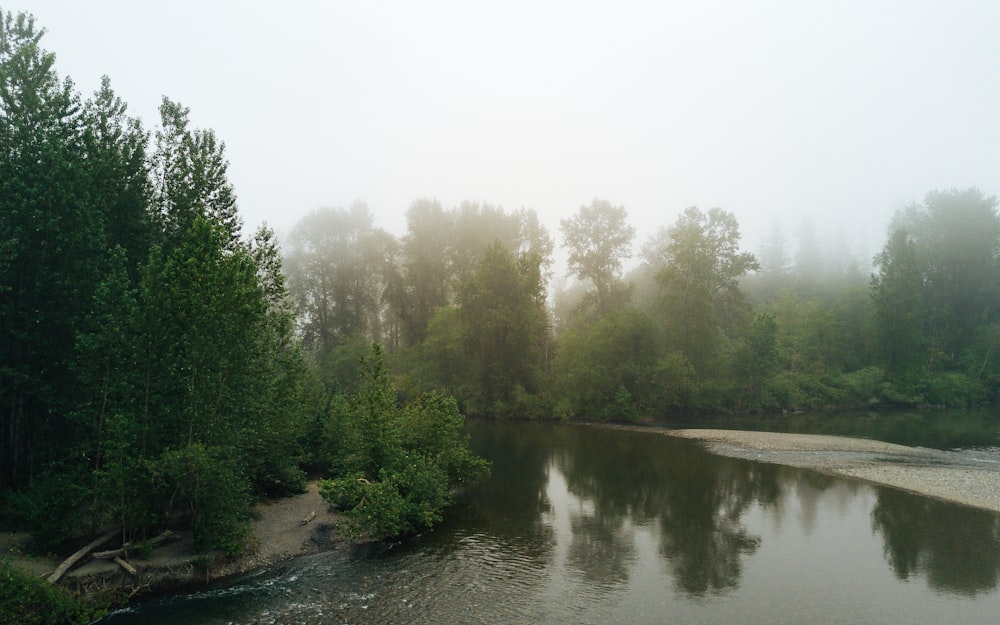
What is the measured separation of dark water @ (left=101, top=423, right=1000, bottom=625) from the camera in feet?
44.2

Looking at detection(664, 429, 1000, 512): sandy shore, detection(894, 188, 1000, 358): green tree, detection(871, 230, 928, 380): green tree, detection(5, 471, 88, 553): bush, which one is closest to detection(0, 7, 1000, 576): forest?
detection(5, 471, 88, 553): bush

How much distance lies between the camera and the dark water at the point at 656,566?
13.5m

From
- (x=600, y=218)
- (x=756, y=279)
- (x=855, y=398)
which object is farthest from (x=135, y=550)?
(x=756, y=279)

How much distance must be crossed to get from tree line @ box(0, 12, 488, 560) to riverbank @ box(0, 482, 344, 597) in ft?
1.63

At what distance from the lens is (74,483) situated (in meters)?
15.1

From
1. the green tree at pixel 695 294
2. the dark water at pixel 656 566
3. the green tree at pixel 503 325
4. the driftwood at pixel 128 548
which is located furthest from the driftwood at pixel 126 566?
the green tree at pixel 695 294

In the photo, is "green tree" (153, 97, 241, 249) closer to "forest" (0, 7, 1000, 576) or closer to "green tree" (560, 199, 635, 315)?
"forest" (0, 7, 1000, 576)

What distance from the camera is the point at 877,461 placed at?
3177 cm

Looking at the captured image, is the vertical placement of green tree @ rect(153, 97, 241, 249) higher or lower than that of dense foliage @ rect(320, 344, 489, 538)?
higher

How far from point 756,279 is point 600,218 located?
3930 centimetres

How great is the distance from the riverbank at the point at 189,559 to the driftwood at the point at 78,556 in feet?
0.77

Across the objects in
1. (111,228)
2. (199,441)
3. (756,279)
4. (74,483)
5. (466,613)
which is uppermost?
(756,279)

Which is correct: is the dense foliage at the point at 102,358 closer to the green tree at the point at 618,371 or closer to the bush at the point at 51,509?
the bush at the point at 51,509

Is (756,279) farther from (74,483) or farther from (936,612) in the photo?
(74,483)
